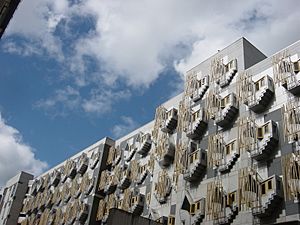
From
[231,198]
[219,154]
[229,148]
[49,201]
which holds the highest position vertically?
[49,201]

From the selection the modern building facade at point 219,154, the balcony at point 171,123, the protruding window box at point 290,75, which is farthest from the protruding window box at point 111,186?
the protruding window box at point 290,75

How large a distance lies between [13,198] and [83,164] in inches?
925

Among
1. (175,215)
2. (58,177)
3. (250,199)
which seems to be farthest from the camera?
(58,177)

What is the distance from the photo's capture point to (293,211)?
24859 mm

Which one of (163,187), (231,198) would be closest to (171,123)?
(163,187)

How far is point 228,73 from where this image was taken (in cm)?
3559

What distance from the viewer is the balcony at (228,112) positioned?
3288 cm

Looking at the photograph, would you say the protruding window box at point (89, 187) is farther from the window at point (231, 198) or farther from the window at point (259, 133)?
the window at point (259, 133)

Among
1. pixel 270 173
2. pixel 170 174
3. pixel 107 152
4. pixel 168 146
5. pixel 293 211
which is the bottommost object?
pixel 293 211

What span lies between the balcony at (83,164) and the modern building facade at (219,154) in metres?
4.75

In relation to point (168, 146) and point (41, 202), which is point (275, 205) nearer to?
point (168, 146)

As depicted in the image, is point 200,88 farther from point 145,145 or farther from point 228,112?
point 145,145

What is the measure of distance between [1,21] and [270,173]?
975 inches

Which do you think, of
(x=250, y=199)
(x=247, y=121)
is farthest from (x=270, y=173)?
(x=247, y=121)
